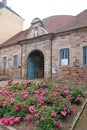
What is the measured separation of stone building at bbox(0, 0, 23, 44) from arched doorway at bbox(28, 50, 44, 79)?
7.20m

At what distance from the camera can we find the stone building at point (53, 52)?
43.8ft

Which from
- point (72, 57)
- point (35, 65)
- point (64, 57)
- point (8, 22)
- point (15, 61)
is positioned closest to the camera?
point (72, 57)

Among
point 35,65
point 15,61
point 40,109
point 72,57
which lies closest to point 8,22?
point 15,61

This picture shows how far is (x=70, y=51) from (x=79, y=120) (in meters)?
8.98

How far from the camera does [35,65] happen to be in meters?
19.5

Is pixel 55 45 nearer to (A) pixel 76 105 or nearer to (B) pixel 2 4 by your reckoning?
(A) pixel 76 105

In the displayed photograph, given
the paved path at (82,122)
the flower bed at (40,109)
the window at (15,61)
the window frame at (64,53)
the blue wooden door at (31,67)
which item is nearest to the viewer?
the flower bed at (40,109)

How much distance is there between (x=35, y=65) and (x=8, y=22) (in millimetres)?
9359

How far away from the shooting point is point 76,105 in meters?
6.60

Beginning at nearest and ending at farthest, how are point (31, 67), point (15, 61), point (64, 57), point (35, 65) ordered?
point (64, 57), point (31, 67), point (35, 65), point (15, 61)

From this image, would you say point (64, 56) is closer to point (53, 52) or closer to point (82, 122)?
point (53, 52)

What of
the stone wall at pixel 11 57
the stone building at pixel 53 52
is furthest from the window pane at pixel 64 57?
the stone wall at pixel 11 57

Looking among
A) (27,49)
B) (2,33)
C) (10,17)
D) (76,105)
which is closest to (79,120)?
(76,105)

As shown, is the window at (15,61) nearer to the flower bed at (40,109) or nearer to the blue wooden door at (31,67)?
the blue wooden door at (31,67)
